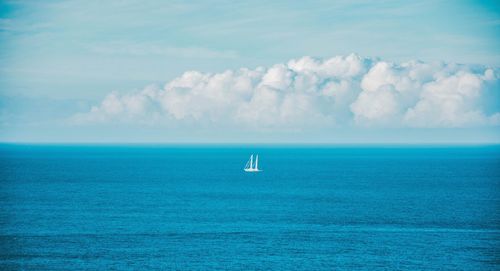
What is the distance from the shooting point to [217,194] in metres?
130

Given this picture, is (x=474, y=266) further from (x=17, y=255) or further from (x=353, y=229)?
(x=17, y=255)

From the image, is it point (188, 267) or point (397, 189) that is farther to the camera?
point (397, 189)

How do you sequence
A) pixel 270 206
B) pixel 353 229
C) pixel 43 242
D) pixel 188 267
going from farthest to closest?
pixel 270 206
pixel 353 229
pixel 43 242
pixel 188 267

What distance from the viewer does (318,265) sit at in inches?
2589

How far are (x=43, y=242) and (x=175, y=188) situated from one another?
68.9 meters

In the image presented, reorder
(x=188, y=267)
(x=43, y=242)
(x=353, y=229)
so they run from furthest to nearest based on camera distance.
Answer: (x=353, y=229)
(x=43, y=242)
(x=188, y=267)

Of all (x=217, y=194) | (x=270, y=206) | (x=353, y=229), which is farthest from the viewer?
(x=217, y=194)


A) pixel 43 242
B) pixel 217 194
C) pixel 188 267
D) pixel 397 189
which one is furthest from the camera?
pixel 397 189

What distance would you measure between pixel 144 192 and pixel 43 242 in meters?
58.5

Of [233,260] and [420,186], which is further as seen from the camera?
[420,186]

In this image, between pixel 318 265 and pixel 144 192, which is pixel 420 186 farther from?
pixel 318 265

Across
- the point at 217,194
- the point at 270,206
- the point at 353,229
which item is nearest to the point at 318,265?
the point at 353,229

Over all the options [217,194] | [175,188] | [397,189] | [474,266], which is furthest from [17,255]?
[397,189]

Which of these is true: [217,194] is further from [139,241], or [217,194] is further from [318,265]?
[318,265]
